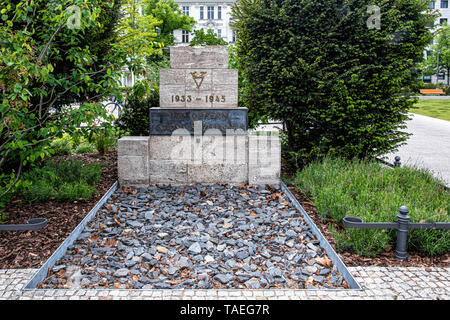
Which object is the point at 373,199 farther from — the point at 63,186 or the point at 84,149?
the point at 84,149

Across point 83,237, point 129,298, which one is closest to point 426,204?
point 129,298

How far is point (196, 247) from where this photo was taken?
4566 millimetres

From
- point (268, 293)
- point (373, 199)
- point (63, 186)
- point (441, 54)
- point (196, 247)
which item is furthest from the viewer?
point (441, 54)

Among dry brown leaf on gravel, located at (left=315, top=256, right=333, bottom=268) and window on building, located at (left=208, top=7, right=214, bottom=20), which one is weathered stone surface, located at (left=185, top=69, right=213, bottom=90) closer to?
dry brown leaf on gravel, located at (left=315, top=256, right=333, bottom=268)

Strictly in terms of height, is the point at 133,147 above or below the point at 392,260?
above

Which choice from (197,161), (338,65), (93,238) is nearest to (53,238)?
(93,238)

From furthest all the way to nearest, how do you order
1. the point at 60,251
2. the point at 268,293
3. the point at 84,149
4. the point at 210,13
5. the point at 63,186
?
the point at 210,13, the point at 84,149, the point at 63,186, the point at 60,251, the point at 268,293

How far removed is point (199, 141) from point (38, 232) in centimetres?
302

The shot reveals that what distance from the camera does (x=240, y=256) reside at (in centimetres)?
438

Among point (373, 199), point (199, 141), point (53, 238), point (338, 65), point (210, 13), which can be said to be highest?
point (210, 13)

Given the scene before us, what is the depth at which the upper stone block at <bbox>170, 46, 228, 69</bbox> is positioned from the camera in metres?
7.01

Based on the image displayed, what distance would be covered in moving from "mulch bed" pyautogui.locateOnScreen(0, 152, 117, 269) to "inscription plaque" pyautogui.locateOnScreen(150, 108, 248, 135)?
55.3 inches

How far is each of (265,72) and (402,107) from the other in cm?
246

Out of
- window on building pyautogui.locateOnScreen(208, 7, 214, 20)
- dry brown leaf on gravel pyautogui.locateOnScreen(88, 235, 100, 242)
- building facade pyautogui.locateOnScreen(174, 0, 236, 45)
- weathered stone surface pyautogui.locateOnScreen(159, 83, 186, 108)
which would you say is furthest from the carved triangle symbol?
window on building pyautogui.locateOnScreen(208, 7, 214, 20)
